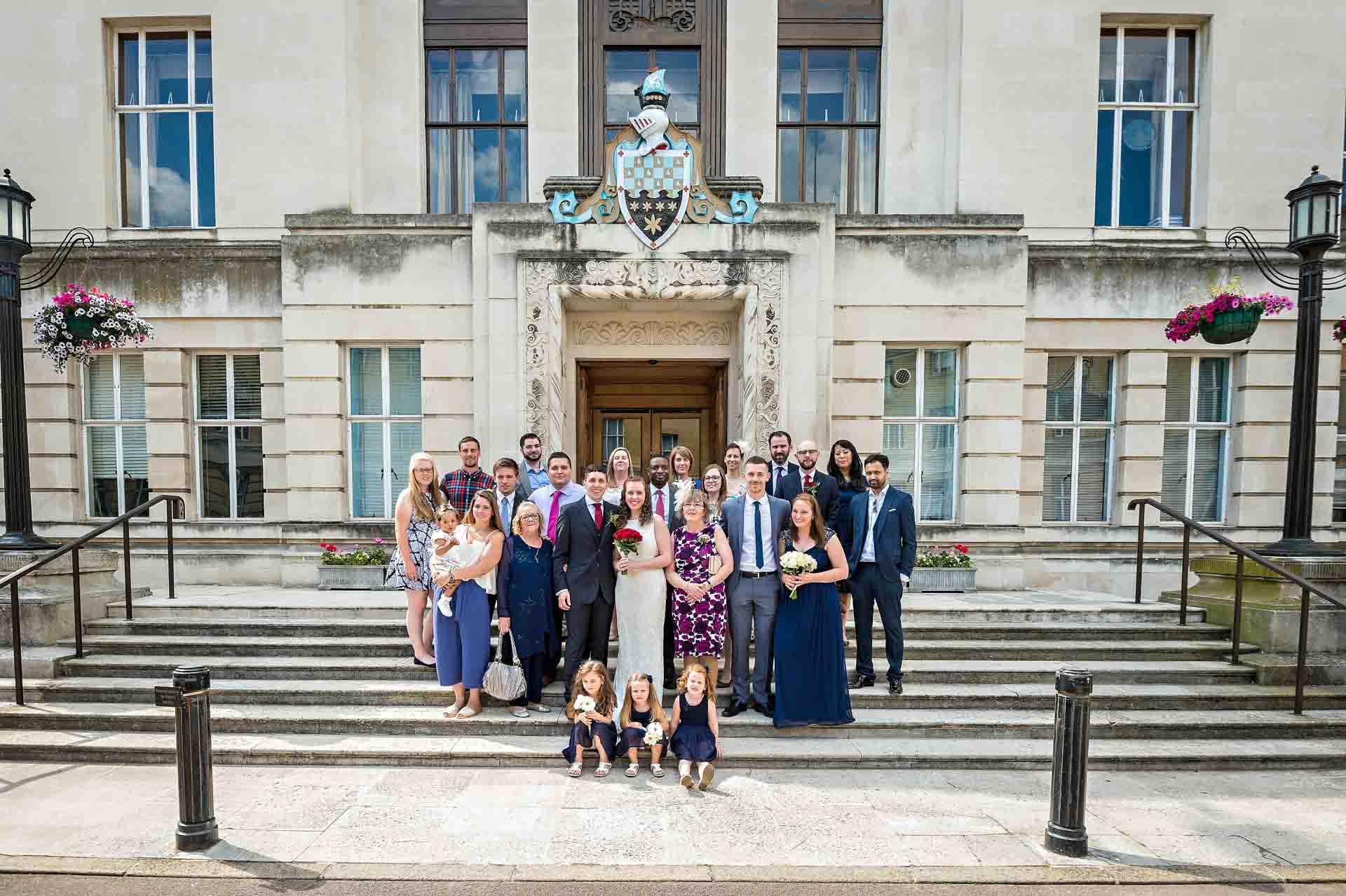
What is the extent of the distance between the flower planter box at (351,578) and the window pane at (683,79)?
8373 mm

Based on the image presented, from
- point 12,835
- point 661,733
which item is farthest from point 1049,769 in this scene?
point 12,835

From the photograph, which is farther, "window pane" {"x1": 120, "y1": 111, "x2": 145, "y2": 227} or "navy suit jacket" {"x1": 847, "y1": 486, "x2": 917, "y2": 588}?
"window pane" {"x1": 120, "y1": 111, "x2": 145, "y2": 227}

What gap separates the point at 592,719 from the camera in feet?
16.8

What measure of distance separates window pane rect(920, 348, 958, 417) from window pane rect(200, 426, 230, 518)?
10856 millimetres

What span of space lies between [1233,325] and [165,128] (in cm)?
1566

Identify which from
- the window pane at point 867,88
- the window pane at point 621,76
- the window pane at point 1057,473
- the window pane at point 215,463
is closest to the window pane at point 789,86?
the window pane at point 867,88

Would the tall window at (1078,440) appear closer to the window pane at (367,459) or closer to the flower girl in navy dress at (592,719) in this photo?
the flower girl in navy dress at (592,719)

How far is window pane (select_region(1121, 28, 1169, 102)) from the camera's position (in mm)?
10961

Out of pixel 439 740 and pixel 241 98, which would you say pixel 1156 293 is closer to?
pixel 439 740

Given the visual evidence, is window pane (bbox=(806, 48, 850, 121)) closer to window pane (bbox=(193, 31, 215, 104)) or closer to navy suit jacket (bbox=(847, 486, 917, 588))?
navy suit jacket (bbox=(847, 486, 917, 588))

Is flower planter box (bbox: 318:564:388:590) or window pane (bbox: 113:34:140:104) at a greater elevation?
window pane (bbox: 113:34:140:104)

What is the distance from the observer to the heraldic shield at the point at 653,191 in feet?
30.0

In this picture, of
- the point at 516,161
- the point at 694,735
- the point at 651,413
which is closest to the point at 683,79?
the point at 516,161

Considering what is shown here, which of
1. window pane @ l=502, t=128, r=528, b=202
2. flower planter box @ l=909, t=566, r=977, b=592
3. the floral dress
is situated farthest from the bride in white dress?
window pane @ l=502, t=128, r=528, b=202
